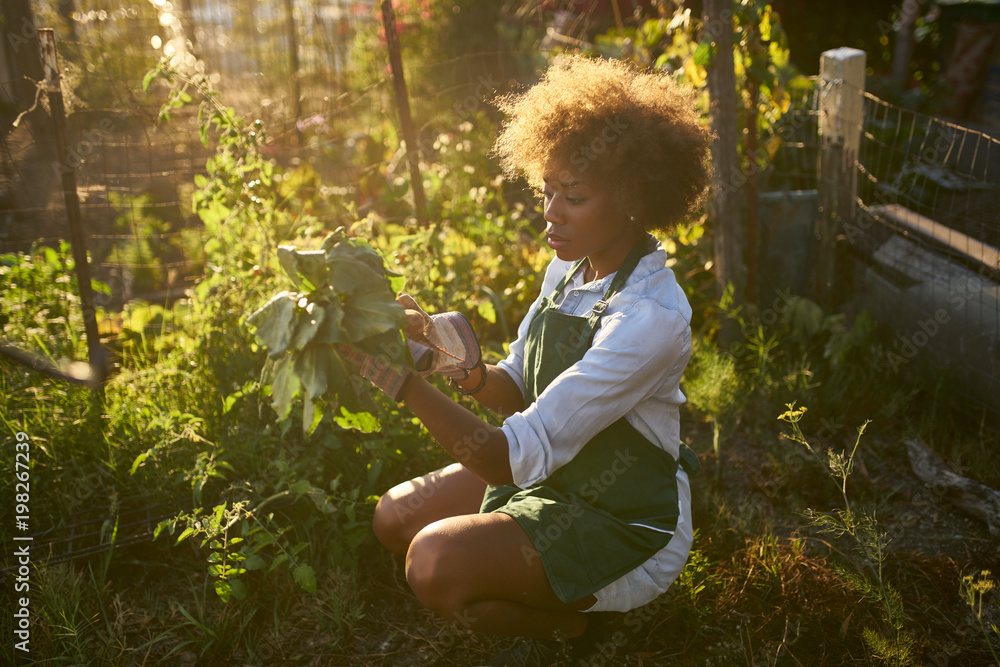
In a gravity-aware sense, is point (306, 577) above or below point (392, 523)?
below

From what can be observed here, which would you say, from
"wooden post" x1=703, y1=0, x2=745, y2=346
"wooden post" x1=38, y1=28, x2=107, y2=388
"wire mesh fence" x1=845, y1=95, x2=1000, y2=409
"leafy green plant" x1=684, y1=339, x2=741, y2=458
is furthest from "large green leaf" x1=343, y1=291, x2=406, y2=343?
"wire mesh fence" x1=845, y1=95, x2=1000, y2=409

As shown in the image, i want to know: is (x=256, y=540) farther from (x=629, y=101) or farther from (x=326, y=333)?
(x=629, y=101)

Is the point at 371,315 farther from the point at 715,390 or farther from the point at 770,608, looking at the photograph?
the point at 715,390

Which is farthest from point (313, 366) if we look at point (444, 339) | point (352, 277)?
point (444, 339)

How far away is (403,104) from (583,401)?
217cm

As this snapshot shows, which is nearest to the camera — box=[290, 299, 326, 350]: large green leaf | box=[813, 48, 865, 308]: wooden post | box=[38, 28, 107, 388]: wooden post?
box=[290, 299, 326, 350]: large green leaf

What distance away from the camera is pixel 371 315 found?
1511mm

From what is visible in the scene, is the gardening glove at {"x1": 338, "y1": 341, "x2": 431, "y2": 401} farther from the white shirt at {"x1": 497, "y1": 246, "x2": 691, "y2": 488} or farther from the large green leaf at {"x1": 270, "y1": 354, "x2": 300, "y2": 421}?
the white shirt at {"x1": 497, "y1": 246, "x2": 691, "y2": 488}

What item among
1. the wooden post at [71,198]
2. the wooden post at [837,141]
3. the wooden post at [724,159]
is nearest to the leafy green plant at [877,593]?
the wooden post at [724,159]

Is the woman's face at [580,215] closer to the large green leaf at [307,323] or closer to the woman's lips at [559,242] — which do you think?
the woman's lips at [559,242]

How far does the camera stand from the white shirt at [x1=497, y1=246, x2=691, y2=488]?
1.61 meters

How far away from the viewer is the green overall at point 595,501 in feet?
5.57

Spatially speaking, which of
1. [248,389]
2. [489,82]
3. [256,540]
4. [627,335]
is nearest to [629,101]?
[627,335]

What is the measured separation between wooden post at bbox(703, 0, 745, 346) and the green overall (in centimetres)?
167
